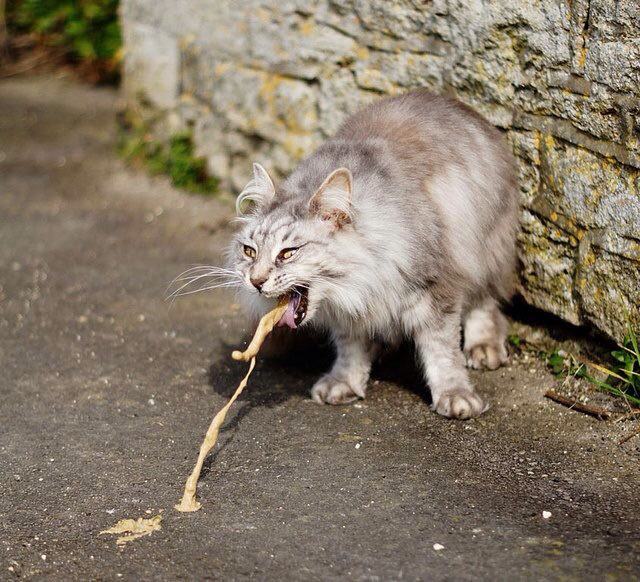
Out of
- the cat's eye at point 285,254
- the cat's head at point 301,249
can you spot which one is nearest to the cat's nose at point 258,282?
the cat's head at point 301,249

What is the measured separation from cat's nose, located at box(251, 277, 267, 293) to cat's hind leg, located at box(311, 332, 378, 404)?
2.17 feet

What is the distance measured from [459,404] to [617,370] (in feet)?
2.29

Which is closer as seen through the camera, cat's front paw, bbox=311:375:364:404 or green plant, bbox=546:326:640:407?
green plant, bbox=546:326:640:407

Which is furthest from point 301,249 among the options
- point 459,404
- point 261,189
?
point 459,404

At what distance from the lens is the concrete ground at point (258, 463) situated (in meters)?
2.95

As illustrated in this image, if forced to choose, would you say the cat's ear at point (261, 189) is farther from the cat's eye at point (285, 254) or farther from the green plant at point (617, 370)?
the green plant at point (617, 370)

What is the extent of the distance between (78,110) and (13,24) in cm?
183

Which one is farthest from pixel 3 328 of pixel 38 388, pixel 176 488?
pixel 176 488

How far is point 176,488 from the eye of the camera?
11.2ft

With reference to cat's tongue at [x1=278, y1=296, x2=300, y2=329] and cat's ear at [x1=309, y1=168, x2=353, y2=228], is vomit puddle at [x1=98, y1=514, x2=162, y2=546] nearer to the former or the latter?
cat's tongue at [x1=278, y1=296, x2=300, y2=329]

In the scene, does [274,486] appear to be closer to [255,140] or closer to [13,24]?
[255,140]

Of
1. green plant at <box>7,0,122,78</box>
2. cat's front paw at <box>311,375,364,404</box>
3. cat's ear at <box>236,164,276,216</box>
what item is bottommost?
green plant at <box>7,0,122,78</box>

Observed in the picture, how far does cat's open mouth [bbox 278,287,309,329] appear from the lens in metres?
3.65

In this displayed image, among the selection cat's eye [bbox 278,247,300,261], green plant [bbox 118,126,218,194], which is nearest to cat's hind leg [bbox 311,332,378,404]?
cat's eye [bbox 278,247,300,261]
